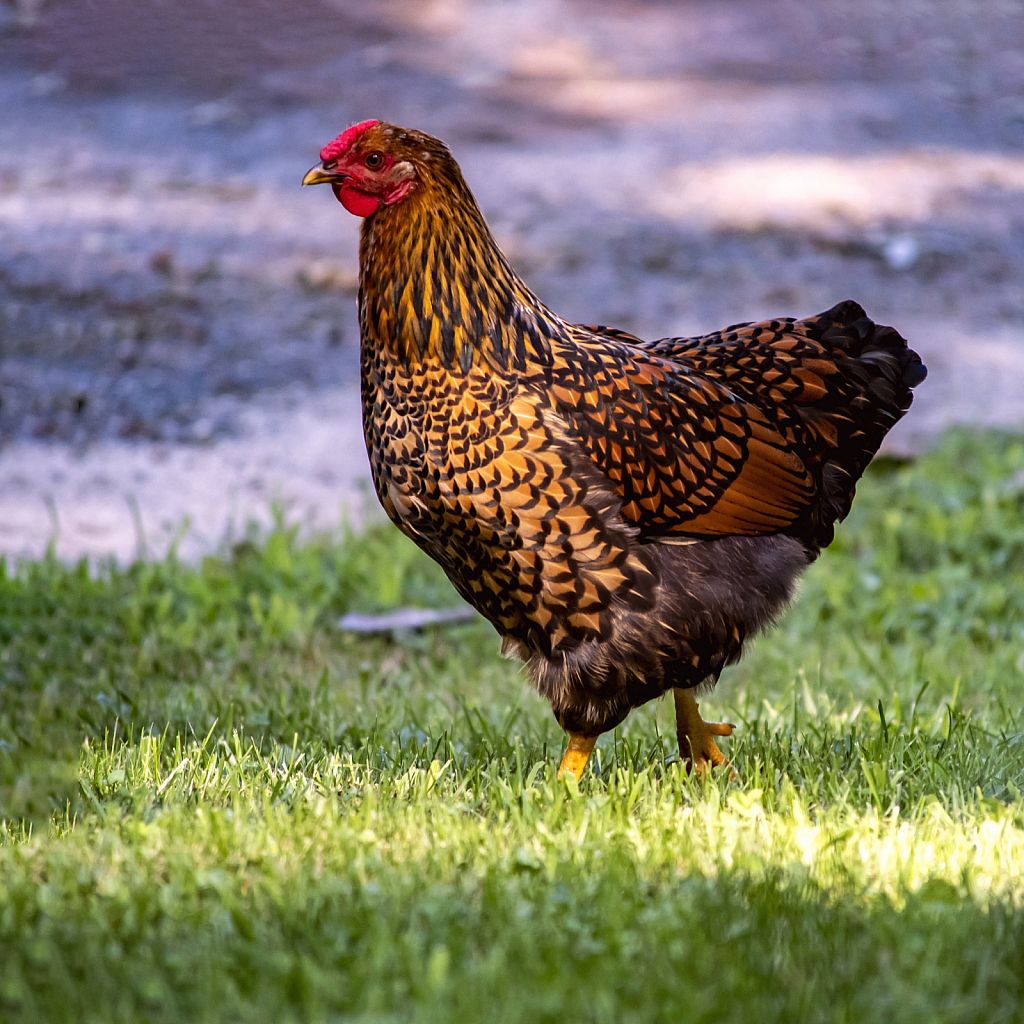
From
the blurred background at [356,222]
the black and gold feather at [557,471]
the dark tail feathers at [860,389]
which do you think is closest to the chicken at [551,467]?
the black and gold feather at [557,471]

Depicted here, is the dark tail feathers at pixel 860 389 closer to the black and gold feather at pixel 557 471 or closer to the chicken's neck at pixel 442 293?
the black and gold feather at pixel 557 471

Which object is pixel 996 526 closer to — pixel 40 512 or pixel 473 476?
pixel 473 476

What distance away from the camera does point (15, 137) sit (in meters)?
11.4

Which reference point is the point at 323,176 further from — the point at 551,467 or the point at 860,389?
the point at 860,389

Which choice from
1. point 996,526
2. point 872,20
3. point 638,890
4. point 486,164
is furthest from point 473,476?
point 872,20

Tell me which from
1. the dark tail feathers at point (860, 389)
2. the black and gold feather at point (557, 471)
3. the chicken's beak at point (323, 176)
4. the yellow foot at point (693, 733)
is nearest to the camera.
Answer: the black and gold feather at point (557, 471)

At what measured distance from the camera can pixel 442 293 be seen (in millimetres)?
3477

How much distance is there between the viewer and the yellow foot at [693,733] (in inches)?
151

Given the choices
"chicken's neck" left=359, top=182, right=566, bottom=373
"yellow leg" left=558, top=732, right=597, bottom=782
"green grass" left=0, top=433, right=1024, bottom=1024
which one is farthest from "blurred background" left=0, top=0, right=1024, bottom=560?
"yellow leg" left=558, top=732, right=597, bottom=782

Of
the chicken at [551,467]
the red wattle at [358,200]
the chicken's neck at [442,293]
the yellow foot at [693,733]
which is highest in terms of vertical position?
the red wattle at [358,200]

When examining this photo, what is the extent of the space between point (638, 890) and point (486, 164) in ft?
32.9

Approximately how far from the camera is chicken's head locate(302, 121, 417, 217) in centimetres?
351

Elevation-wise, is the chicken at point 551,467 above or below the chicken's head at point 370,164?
below

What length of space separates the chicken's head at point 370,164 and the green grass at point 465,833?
5.36 feet
